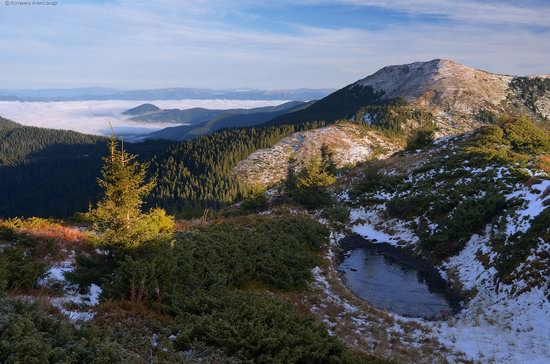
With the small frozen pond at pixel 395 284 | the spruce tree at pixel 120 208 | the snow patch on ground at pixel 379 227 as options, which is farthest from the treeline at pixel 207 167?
the spruce tree at pixel 120 208

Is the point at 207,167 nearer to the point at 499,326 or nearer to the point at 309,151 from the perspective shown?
the point at 309,151

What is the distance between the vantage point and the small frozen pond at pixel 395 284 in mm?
21047

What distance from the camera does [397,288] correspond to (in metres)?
23.9

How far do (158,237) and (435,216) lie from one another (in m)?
24.8

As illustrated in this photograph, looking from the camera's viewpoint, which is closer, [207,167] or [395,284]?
[395,284]

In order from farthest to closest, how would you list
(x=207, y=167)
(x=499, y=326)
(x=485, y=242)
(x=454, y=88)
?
(x=454, y=88) < (x=207, y=167) < (x=485, y=242) < (x=499, y=326)

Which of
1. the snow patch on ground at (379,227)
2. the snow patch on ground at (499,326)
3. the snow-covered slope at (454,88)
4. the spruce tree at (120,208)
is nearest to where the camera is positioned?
the snow patch on ground at (499,326)

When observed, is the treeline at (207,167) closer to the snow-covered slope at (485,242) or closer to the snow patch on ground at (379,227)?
the snow patch on ground at (379,227)

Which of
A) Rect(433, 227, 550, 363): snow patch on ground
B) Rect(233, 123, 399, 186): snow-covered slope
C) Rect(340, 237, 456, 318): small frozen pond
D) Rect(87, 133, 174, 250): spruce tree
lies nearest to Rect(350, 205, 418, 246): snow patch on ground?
Rect(340, 237, 456, 318): small frozen pond

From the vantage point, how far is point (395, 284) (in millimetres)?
24578

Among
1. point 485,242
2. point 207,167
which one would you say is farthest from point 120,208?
point 207,167

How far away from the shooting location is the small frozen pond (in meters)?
21.0

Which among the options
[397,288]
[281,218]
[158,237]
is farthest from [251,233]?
[158,237]

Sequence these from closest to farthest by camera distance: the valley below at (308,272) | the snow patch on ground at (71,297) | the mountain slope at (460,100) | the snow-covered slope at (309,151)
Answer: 1. the valley below at (308,272)
2. the snow patch on ground at (71,297)
3. the snow-covered slope at (309,151)
4. the mountain slope at (460,100)
